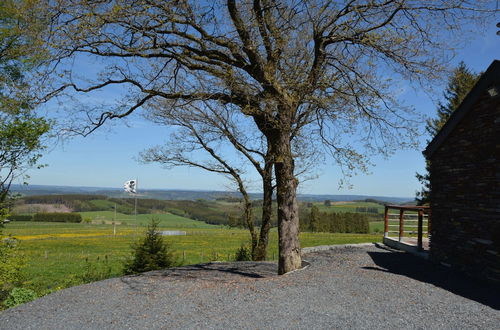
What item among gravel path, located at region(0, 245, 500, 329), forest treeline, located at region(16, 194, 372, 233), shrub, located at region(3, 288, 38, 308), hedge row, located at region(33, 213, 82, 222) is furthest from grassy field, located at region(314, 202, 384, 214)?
shrub, located at region(3, 288, 38, 308)

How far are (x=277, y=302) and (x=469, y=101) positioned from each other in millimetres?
6982

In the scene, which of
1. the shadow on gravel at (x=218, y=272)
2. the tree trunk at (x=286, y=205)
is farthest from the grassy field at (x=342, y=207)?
the tree trunk at (x=286, y=205)

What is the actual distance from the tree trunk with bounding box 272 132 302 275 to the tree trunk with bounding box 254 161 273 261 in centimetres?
397

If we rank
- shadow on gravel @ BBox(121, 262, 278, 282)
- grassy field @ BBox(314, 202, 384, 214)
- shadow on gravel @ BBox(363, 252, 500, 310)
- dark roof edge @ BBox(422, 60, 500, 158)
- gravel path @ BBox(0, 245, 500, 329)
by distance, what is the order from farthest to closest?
1. grassy field @ BBox(314, 202, 384, 214)
2. shadow on gravel @ BBox(121, 262, 278, 282)
3. dark roof edge @ BBox(422, 60, 500, 158)
4. shadow on gravel @ BBox(363, 252, 500, 310)
5. gravel path @ BBox(0, 245, 500, 329)

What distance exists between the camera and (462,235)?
9.45m

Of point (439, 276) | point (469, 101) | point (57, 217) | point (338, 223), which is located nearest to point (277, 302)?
point (439, 276)

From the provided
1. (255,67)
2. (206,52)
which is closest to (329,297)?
(255,67)

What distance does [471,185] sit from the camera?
30.2 ft

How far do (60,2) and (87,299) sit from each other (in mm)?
5600

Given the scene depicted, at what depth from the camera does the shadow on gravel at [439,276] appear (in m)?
6.93

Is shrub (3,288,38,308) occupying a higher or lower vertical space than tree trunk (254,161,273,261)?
Result: lower

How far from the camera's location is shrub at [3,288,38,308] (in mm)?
8164

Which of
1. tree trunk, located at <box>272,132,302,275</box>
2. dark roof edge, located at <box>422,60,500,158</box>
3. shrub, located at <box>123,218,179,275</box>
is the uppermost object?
dark roof edge, located at <box>422,60,500,158</box>

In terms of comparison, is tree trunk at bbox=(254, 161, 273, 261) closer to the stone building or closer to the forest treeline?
the stone building
